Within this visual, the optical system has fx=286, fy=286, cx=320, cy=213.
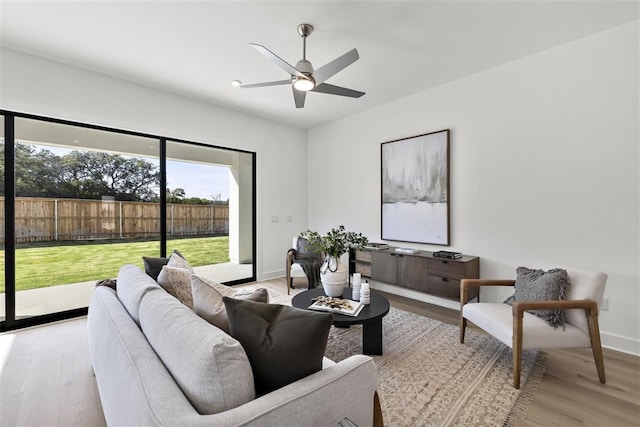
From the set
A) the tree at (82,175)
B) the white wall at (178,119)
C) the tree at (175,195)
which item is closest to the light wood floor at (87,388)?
the tree at (82,175)

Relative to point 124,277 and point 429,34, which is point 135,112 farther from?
point 429,34

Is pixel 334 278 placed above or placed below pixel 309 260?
above

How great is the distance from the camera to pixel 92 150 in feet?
11.4

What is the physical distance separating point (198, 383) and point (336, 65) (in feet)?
7.48

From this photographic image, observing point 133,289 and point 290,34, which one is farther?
point 290,34

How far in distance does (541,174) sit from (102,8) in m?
4.26

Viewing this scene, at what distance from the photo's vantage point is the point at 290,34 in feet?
8.58

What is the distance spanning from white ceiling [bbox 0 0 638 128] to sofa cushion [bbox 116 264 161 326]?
210cm

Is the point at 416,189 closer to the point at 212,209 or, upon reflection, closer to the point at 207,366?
the point at 212,209

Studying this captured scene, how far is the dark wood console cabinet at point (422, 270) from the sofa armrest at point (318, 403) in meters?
2.34

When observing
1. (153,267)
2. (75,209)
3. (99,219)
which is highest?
(75,209)

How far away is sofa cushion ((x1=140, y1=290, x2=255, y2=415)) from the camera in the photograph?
0.89m

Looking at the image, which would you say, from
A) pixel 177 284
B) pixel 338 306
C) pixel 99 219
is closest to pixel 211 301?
pixel 177 284

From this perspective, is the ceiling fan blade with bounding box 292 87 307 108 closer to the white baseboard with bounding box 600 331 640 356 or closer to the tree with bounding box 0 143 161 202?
the tree with bounding box 0 143 161 202
